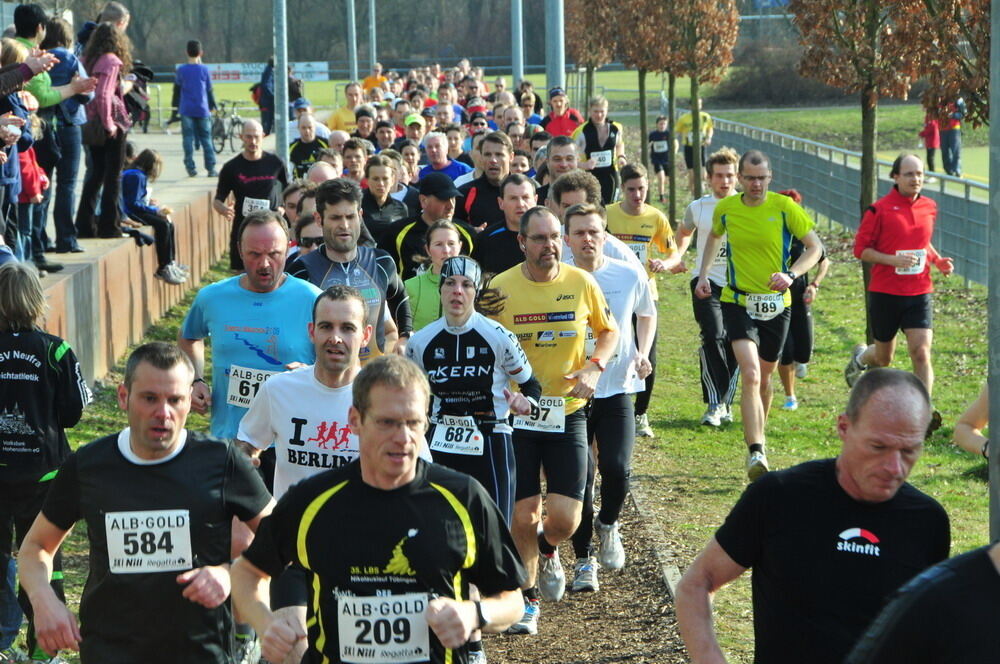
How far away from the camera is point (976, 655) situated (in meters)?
3.00

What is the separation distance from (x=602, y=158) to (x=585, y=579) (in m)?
9.68

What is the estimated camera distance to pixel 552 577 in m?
8.45

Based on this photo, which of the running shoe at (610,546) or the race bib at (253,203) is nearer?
the running shoe at (610,546)

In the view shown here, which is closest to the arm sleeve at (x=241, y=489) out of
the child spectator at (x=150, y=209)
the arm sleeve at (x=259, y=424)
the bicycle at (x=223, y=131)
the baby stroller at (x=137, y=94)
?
the arm sleeve at (x=259, y=424)

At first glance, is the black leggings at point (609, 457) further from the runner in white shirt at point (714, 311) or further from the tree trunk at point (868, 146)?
the tree trunk at point (868, 146)

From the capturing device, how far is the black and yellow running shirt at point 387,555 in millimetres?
4242

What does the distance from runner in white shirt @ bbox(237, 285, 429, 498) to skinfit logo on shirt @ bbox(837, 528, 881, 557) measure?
2339mm

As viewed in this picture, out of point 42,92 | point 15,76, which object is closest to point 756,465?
point 15,76

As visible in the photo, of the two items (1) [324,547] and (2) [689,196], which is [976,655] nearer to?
(1) [324,547]

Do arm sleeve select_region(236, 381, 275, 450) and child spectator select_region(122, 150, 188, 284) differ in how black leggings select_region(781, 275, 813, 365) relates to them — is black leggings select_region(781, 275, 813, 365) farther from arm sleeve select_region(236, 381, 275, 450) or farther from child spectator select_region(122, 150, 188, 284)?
arm sleeve select_region(236, 381, 275, 450)

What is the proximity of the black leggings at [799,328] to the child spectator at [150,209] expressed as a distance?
6735 millimetres

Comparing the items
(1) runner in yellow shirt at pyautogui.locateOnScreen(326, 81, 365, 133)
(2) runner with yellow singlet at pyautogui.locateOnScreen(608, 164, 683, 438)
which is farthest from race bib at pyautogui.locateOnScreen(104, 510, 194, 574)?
(1) runner in yellow shirt at pyautogui.locateOnScreen(326, 81, 365, 133)

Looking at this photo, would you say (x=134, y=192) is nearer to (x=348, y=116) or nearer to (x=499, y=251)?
(x=348, y=116)

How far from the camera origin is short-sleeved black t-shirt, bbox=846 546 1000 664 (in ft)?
9.83
